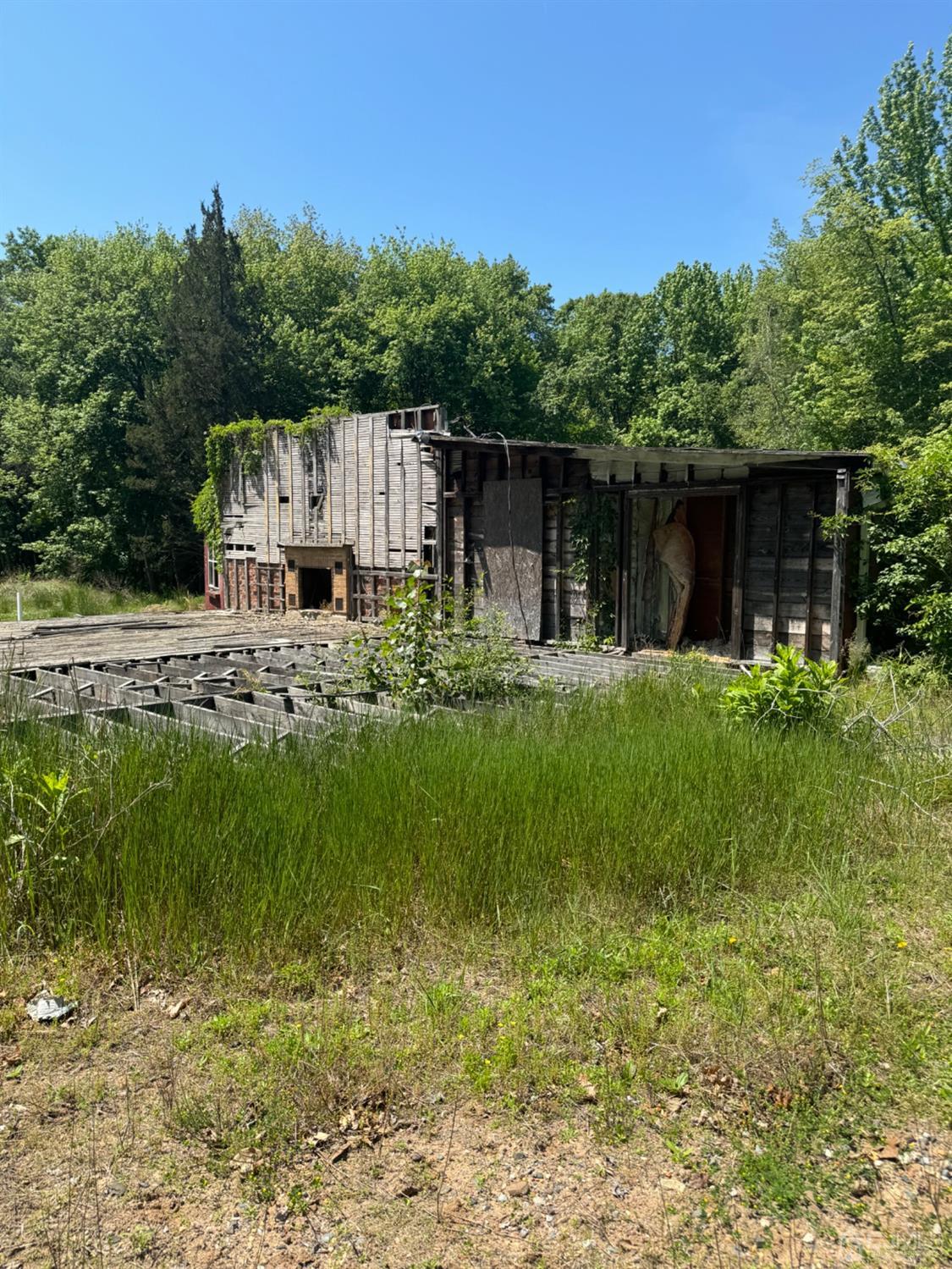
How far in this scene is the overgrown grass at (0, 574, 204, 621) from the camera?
81.7 feet

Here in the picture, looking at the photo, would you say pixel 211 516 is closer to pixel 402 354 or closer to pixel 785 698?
pixel 402 354

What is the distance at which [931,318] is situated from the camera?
79.9ft

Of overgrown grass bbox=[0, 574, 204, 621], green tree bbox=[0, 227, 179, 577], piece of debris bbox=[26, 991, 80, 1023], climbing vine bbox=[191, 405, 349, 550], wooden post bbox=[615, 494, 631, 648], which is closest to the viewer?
piece of debris bbox=[26, 991, 80, 1023]

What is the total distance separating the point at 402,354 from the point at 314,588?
13892 millimetres

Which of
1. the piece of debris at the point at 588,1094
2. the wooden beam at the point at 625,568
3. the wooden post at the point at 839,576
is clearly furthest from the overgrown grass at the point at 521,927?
the wooden beam at the point at 625,568

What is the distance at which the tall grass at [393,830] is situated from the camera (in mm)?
3965

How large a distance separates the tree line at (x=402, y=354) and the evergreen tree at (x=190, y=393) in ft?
0.23

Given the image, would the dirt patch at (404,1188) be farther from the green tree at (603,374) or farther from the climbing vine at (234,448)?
the green tree at (603,374)

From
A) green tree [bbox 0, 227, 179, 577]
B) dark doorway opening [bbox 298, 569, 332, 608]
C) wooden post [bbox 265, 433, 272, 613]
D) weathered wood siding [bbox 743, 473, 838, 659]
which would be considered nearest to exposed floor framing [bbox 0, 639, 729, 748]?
weathered wood siding [bbox 743, 473, 838, 659]

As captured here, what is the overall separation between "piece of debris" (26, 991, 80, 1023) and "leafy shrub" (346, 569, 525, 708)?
14.8 feet

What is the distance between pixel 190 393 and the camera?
2923 centimetres

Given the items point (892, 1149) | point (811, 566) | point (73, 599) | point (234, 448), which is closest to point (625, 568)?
point (811, 566)

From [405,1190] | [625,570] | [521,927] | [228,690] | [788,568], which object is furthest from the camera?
[625,570]

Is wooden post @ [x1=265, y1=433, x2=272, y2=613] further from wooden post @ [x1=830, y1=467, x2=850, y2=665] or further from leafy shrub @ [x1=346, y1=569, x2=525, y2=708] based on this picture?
wooden post @ [x1=830, y1=467, x2=850, y2=665]
